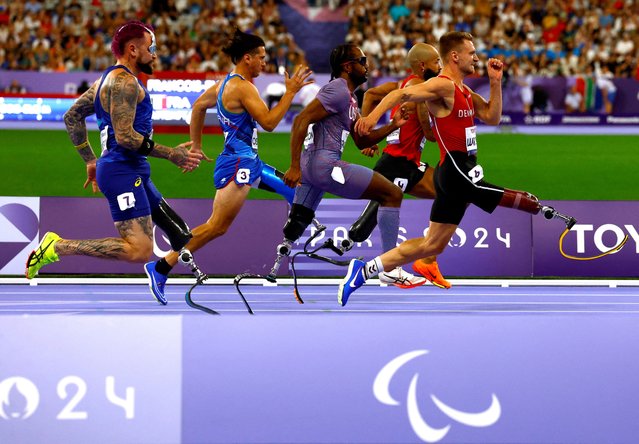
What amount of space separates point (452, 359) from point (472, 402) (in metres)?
0.24

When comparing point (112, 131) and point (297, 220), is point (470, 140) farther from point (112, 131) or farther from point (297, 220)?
point (112, 131)

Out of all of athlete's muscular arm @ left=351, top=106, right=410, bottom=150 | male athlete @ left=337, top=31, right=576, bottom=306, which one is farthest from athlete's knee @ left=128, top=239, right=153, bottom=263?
athlete's muscular arm @ left=351, top=106, right=410, bottom=150

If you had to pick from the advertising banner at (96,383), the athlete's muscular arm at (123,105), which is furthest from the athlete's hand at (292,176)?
the advertising banner at (96,383)

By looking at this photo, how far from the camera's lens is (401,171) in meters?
10.8

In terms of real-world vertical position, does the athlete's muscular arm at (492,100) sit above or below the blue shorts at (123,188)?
above

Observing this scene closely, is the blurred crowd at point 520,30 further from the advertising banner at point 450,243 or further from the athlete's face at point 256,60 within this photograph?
the athlete's face at point 256,60

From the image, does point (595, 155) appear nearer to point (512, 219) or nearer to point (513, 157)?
point (513, 157)

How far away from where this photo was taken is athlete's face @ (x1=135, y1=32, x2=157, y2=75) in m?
8.78

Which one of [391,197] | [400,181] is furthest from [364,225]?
[391,197]

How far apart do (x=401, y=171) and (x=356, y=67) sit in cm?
177

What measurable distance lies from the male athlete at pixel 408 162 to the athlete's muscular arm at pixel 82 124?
244cm

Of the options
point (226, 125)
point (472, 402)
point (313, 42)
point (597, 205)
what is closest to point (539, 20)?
point (313, 42)

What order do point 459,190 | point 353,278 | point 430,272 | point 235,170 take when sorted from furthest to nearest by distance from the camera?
point 430,272, point 235,170, point 353,278, point 459,190

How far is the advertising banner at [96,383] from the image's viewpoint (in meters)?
5.29
